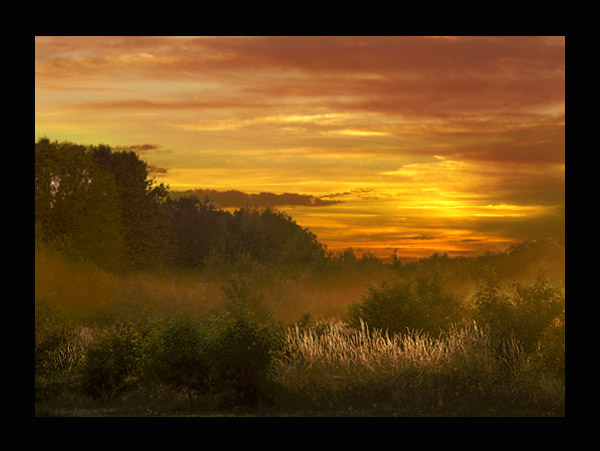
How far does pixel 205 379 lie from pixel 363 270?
6.61m

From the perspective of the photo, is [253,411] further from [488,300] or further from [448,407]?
[488,300]

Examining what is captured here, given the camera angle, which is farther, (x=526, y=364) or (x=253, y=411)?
(x=526, y=364)

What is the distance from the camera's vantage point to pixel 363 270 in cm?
1755

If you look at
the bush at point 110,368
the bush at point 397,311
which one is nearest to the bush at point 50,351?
the bush at point 110,368

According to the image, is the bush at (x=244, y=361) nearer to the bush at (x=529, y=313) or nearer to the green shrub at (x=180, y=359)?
the green shrub at (x=180, y=359)

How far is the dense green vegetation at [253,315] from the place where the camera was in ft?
39.3

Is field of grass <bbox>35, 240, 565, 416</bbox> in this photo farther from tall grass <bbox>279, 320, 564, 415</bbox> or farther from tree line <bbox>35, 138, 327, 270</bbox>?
tree line <bbox>35, 138, 327, 270</bbox>

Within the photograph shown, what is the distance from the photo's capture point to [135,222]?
836 inches

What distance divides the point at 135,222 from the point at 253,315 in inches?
392

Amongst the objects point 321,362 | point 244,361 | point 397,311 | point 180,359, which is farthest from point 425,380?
point 180,359

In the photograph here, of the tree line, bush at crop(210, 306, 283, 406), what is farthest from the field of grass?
Answer: the tree line

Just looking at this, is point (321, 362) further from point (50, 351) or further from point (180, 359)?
point (50, 351)
